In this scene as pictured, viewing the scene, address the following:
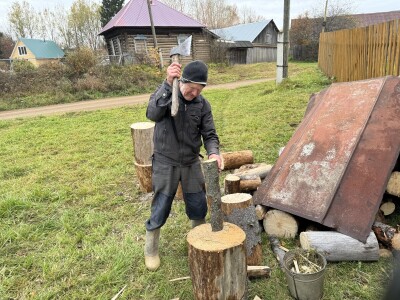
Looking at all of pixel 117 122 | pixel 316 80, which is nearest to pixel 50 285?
pixel 117 122

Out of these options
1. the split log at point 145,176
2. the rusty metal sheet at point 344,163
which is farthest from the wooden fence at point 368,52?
the split log at point 145,176

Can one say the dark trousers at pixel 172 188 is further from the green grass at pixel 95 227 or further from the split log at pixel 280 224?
the split log at pixel 280 224

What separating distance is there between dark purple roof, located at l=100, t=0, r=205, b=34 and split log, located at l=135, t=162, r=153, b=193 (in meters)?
23.1

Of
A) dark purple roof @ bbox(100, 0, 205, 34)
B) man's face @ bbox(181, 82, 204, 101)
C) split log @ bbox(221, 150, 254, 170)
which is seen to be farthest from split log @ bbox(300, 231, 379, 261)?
dark purple roof @ bbox(100, 0, 205, 34)

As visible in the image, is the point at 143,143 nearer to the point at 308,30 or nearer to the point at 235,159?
the point at 235,159

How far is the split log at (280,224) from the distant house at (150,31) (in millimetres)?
22239

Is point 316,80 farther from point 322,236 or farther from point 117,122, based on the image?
point 322,236

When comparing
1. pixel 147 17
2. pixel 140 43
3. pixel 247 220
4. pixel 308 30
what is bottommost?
pixel 247 220

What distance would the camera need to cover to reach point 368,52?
9094 millimetres

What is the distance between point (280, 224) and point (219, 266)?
1214mm

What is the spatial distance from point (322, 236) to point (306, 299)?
62 cm

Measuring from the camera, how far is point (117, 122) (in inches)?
379

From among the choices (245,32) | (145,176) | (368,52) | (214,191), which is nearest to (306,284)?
(214,191)

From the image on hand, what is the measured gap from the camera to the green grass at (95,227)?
2842 mm
